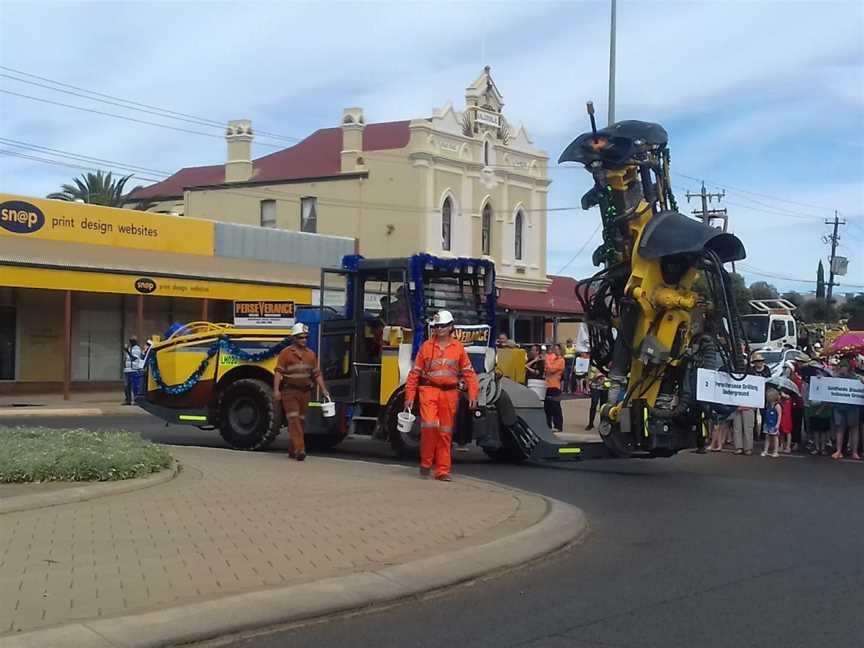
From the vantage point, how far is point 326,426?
1536cm

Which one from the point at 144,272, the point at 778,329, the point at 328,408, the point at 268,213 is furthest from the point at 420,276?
the point at 268,213

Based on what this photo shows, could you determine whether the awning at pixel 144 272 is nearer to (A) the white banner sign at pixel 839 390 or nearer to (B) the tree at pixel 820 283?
(A) the white banner sign at pixel 839 390

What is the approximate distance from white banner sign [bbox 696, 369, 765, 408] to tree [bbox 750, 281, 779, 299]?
178 ft

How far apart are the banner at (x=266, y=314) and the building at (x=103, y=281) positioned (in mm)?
12400

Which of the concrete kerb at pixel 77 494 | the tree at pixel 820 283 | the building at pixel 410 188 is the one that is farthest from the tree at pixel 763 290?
the concrete kerb at pixel 77 494

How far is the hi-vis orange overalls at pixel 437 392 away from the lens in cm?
1212

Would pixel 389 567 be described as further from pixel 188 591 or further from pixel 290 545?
pixel 188 591

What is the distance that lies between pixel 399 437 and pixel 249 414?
2257 millimetres

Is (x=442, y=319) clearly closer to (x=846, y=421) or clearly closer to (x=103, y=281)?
(x=846, y=421)

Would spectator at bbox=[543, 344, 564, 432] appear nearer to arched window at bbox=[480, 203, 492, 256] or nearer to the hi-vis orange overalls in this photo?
the hi-vis orange overalls

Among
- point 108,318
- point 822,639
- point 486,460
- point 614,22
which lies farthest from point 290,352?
point 108,318

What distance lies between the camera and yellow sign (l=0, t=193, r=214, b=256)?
1100 inches

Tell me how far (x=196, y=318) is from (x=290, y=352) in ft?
70.4

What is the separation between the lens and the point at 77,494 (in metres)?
9.42
